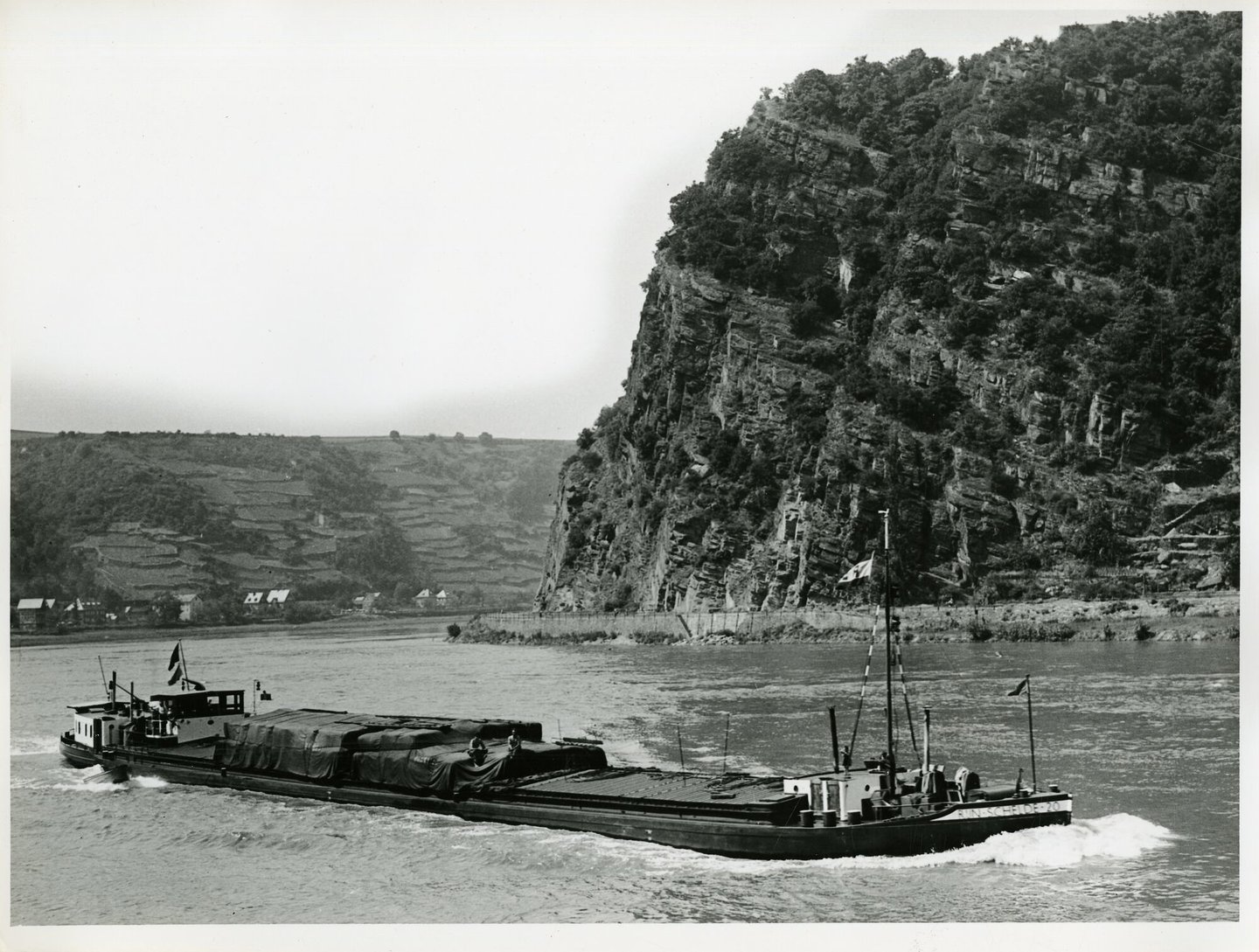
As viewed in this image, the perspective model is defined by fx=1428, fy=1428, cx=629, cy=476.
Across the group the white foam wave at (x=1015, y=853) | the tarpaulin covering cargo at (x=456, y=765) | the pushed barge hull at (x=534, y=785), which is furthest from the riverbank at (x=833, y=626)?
the white foam wave at (x=1015, y=853)

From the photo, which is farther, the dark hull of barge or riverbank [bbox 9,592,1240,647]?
riverbank [bbox 9,592,1240,647]

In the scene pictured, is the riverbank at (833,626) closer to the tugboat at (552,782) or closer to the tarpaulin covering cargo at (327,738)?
the tugboat at (552,782)

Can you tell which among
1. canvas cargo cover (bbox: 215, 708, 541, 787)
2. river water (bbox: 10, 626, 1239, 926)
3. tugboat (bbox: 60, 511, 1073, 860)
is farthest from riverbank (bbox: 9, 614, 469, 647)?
canvas cargo cover (bbox: 215, 708, 541, 787)

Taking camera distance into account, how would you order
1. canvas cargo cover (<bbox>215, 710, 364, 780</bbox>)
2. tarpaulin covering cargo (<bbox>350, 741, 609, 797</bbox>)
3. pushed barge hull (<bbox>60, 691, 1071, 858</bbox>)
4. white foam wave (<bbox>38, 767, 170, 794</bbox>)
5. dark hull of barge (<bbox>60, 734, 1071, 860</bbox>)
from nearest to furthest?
dark hull of barge (<bbox>60, 734, 1071, 860</bbox>), pushed barge hull (<bbox>60, 691, 1071, 858</bbox>), tarpaulin covering cargo (<bbox>350, 741, 609, 797</bbox>), canvas cargo cover (<bbox>215, 710, 364, 780</bbox>), white foam wave (<bbox>38, 767, 170, 794</bbox>)

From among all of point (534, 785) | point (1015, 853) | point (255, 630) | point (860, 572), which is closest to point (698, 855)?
A: point (534, 785)

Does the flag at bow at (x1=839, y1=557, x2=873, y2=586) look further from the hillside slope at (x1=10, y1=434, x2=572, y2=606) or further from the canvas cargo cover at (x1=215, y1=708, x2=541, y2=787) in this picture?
the hillside slope at (x1=10, y1=434, x2=572, y2=606)

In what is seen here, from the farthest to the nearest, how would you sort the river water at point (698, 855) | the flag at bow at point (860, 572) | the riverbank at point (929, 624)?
the riverbank at point (929, 624)
the flag at bow at point (860, 572)
the river water at point (698, 855)
